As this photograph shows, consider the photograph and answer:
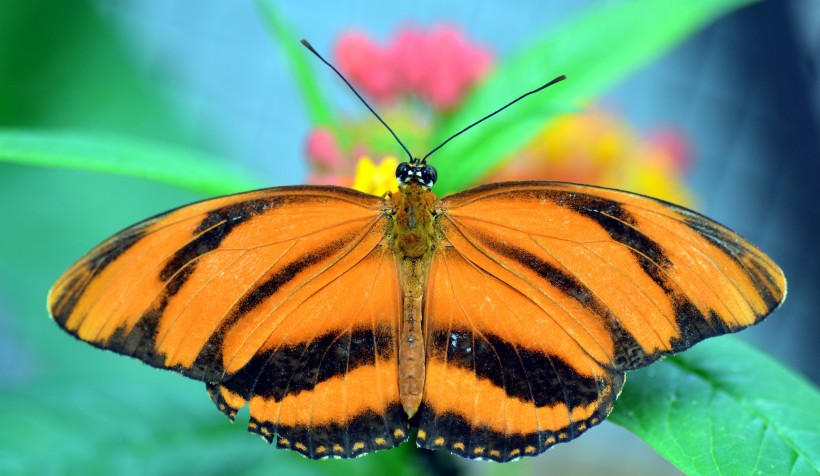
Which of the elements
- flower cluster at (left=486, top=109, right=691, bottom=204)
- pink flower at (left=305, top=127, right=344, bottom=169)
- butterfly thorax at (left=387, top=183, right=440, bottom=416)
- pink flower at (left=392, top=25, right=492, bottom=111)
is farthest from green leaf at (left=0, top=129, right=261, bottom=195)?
flower cluster at (left=486, top=109, right=691, bottom=204)

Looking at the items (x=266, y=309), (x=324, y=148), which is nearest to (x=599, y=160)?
(x=324, y=148)

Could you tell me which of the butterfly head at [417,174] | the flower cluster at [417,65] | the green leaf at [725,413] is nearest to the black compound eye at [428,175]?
the butterfly head at [417,174]

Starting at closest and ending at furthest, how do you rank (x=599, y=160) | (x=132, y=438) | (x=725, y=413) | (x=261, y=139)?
(x=725, y=413)
(x=132, y=438)
(x=599, y=160)
(x=261, y=139)

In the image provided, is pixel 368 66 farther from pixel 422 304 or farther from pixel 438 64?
pixel 422 304

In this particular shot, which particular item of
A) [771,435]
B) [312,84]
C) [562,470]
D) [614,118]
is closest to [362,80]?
[312,84]

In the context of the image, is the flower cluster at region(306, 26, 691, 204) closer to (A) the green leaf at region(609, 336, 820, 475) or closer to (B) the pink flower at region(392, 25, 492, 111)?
(B) the pink flower at region(392, 25, 492, 111)
